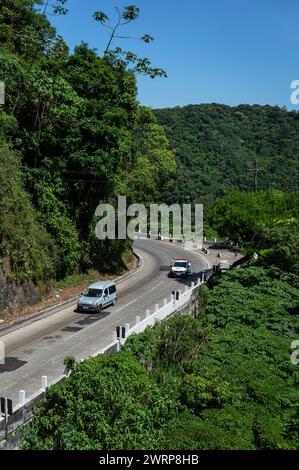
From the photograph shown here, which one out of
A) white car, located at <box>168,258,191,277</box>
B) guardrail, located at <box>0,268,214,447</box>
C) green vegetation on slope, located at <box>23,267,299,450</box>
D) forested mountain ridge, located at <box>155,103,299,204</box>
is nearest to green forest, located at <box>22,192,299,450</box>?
green vegetation on slope, located at <box>23,267,299,450</box>

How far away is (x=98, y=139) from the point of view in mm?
34750

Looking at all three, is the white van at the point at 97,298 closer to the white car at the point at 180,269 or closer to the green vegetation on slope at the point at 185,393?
the green vegetation on slope at the point at 185,393

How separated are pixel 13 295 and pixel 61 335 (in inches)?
174

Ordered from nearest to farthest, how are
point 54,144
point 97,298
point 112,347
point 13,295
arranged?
point 112,347
point 13,295
point 97,298
point 54,144

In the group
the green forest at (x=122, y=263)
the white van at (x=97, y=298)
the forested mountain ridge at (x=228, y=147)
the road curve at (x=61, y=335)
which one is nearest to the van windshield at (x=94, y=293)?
the white van at (x=97, y=298)

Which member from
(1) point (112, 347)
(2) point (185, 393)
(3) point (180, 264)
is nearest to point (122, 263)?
(3) point (180, 264)

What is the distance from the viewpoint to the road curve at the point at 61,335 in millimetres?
19578

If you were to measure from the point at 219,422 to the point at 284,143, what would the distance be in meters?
125

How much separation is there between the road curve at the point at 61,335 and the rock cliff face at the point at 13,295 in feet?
4.11

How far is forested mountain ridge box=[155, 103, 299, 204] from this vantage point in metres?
113

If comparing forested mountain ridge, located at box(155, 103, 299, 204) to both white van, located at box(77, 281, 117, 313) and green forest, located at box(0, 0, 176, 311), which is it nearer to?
green forest, located at box(0, 0, 176, 311)

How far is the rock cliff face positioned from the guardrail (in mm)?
6090

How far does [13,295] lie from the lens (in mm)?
27516

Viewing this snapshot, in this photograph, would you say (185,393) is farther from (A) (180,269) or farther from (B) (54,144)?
(A) (180,269)
